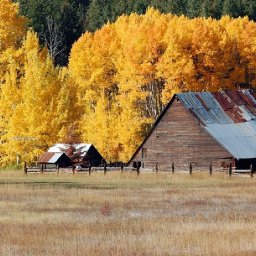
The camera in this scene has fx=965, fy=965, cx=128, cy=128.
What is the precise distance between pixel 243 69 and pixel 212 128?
18.1 m

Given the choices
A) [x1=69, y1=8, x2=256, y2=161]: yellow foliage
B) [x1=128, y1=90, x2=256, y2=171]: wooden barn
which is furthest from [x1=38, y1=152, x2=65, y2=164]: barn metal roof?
[x1=69, y1=8, x2=256, y2=161]: yellow foliage

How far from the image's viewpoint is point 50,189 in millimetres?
48656

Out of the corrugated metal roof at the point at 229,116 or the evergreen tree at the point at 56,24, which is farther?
the evergreen tree at the point at 56,24

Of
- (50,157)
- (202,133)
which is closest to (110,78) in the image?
(50,157)

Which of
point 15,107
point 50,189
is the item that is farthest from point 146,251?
point 15,107

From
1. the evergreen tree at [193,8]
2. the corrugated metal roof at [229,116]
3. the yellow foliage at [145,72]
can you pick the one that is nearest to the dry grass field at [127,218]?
the corrugated metal roof at [229,116]

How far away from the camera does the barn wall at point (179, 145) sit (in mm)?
71188

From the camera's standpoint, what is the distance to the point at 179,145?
74000 millimetres

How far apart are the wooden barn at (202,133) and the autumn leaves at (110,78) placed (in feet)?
15.8

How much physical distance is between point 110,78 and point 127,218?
2307 inches

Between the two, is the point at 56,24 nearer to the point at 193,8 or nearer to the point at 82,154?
the point at 193,8

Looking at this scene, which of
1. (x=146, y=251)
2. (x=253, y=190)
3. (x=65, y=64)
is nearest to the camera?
(x=146, y=251)

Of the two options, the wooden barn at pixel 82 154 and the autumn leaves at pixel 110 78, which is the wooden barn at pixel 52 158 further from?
the autumn leaves at pixel 110 78

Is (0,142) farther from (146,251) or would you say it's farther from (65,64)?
(65,64)
